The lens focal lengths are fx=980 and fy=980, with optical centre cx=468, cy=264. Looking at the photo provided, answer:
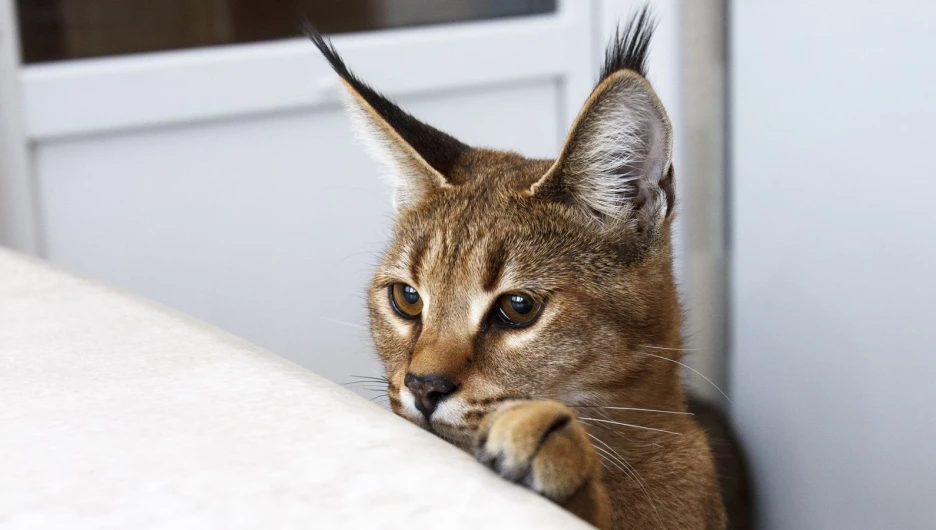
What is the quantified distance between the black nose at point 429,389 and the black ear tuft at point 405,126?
44cm

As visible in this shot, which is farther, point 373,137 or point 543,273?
point 373,137

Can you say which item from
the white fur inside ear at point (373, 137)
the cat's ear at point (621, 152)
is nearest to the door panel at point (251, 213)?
the white fur inside ear at point (373, 137)

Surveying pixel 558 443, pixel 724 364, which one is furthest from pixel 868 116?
pixel 558 443

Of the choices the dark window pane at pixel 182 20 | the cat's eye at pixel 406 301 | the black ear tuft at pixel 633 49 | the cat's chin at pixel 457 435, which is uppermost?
the dark window pane at pixel 182 20

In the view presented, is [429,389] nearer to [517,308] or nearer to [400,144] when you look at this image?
[517,308]

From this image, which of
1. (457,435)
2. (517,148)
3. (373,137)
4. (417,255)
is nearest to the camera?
(457,435)

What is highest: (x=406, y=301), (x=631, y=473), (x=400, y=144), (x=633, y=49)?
(x=633, y=49)

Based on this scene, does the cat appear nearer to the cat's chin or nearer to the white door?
the cat's chin

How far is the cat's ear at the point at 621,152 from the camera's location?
1278 millimetres

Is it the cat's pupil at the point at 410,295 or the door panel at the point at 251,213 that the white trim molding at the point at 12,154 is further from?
the cat's pupil at the point at 410,295

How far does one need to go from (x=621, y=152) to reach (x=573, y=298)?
0.73 feet

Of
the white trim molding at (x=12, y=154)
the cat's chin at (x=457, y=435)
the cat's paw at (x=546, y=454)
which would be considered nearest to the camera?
the cat's paw at (x=546, y=454)

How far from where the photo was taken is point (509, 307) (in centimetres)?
137

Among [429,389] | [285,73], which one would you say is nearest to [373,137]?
[429,389]
